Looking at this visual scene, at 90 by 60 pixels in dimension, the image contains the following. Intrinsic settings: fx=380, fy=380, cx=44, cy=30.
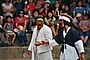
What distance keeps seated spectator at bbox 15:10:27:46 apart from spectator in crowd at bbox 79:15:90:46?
2.29 meters

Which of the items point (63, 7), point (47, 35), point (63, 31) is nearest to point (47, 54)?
point (47, 35)

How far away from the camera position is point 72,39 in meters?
8.86

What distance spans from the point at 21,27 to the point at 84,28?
2.57 m

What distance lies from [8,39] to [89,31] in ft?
10.7

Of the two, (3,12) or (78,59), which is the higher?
(78,59)

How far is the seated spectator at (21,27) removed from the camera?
1516 centimetres

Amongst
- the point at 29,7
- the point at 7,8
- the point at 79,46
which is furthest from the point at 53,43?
the point at 7,8

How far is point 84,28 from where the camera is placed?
15320mm

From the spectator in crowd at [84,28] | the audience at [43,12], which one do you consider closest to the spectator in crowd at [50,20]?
the audience at [43,12]

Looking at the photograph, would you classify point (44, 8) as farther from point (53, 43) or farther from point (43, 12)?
point (53, 43)

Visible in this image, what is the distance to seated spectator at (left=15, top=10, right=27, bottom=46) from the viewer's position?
15.2 m

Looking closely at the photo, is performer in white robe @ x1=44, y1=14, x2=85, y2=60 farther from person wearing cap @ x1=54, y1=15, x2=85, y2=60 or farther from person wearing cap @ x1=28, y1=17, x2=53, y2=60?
person wearing cap @ x1=28, y1=17, x2=53, y2=60

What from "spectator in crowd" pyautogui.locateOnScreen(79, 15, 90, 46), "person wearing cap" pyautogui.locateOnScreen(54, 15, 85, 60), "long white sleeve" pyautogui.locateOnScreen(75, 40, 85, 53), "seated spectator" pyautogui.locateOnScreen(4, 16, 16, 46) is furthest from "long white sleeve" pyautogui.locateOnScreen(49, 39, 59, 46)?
"seated spectator" pyautogui.locateOnScreen(4, 16, 16, 46)

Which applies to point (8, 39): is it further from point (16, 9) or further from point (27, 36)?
point (16, 9)
